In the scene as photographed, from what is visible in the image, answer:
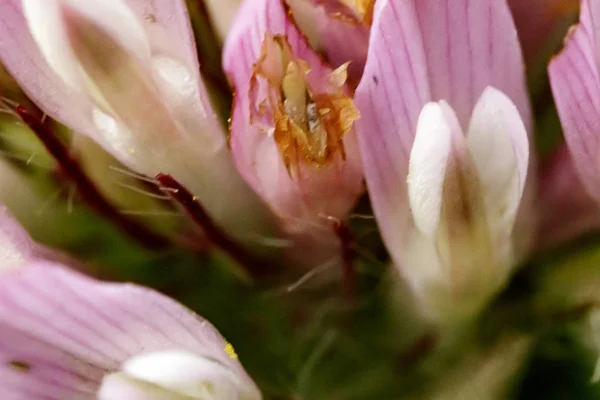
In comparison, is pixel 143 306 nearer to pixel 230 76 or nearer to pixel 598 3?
pixel 230 76

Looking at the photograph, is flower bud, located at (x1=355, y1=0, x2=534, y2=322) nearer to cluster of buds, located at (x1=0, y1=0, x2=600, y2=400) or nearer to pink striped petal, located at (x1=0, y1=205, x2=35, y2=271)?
cluster of buds, located at (x1=0, y1=0, x2=600, y2=400)

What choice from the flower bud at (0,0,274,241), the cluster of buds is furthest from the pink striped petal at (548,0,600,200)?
the flower bud at (0,0,274,241)

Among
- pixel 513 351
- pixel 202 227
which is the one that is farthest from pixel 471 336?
pixel 202 227

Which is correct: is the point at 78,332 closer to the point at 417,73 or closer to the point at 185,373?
the point at 185,373

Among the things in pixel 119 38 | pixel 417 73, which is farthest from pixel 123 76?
pixel 417 73

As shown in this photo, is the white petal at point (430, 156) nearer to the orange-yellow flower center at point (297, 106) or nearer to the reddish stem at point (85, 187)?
the orange-yellow flower center at point (297, 106)

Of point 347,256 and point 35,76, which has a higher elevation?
point 35,76

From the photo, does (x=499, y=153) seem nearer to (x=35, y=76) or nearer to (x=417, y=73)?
(x=417, y=73)
